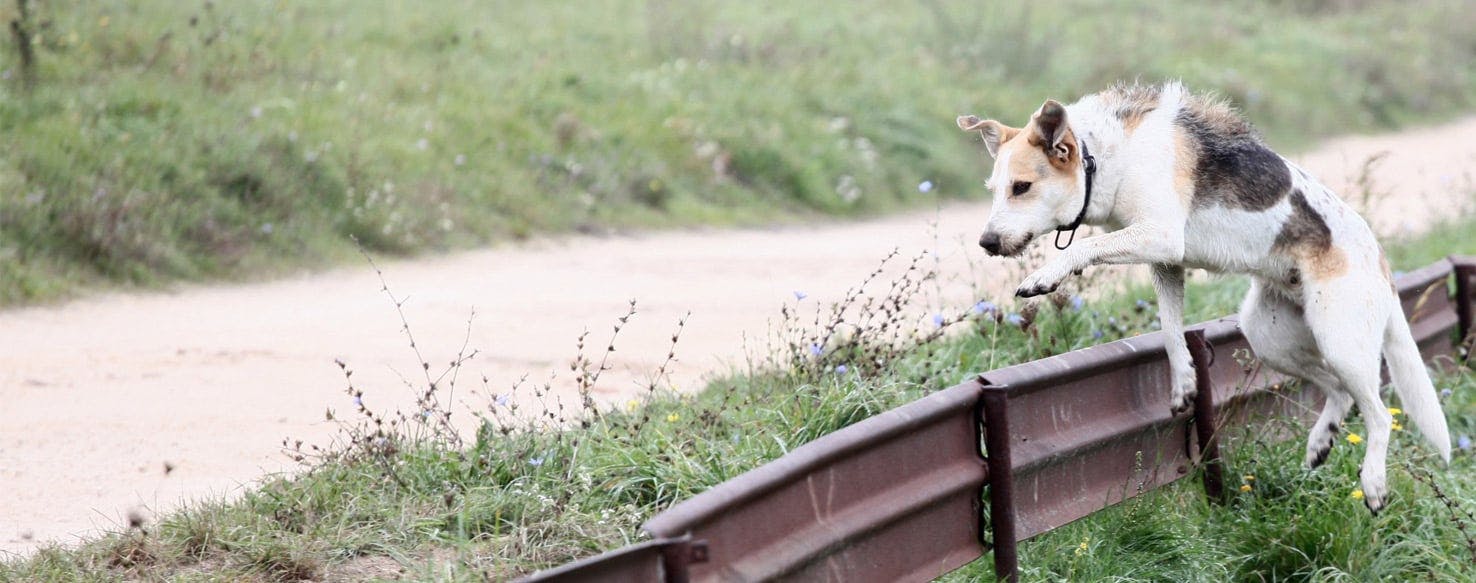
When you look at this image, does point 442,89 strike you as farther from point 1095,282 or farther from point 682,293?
point 1095,282

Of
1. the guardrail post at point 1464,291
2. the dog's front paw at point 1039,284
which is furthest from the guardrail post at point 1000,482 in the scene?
the guardrail post at point 1464,291

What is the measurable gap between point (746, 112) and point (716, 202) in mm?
1656

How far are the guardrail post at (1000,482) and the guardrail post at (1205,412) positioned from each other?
1219 mm

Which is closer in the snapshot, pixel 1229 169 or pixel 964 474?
pixel 964 474

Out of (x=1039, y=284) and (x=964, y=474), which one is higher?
(x=1039, y=284)

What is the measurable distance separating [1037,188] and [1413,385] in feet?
5.68

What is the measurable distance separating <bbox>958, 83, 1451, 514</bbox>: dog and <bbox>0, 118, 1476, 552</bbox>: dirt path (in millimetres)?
1337

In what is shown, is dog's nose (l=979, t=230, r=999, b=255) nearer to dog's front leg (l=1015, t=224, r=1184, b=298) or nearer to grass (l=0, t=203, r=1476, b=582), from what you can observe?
dog's front leg (l=1015, t=224, r=1184, b=298)

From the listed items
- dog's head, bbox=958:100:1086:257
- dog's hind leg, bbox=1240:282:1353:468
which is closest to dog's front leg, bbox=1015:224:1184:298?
dog's head, bbox=958:100:1086:257

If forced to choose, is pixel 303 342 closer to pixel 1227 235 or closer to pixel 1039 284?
pixel 1039 284

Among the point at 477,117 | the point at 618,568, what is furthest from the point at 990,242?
the point at 477,117

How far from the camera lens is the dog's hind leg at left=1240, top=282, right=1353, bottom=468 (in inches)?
212

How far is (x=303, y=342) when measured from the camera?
8.01m

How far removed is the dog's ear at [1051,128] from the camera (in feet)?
15.8
